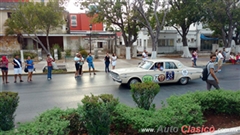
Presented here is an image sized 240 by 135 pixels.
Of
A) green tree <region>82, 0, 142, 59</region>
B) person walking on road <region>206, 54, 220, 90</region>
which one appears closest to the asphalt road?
person walking on road <region>206, 54, 220, 90</region>

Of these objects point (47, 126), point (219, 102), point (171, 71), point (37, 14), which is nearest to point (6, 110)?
point (47, 126)

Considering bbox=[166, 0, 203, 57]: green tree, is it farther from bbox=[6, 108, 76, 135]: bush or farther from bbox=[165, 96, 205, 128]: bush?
bbox=[6, 108, 76, 135]: bush

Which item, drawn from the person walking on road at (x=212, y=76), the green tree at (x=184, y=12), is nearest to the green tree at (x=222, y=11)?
the green tree at (x=184, y=12)

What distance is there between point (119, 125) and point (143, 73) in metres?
5.29

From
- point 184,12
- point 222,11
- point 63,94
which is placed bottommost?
point 63,94

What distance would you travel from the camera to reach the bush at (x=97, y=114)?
11.8ft

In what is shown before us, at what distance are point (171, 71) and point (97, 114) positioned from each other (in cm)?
697

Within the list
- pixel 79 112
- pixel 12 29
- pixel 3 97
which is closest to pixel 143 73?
pixel 79 112

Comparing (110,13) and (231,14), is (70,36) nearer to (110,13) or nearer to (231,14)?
(110,13)

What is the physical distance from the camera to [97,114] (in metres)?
3.62

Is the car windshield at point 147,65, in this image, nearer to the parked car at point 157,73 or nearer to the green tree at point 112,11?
the parked car at point 157,73

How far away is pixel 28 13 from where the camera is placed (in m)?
17.7

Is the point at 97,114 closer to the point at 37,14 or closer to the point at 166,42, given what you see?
the point at 37,14

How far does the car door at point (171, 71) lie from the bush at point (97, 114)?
6.49 m
